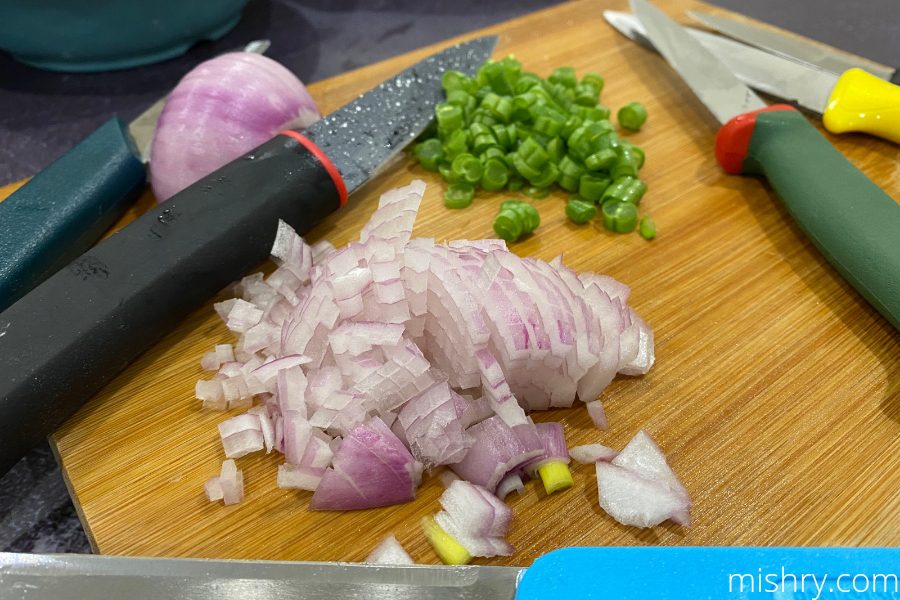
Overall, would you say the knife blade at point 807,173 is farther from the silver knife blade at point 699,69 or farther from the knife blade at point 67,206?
the knife blade at point 67,206

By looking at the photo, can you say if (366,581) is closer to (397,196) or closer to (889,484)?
(397,196)

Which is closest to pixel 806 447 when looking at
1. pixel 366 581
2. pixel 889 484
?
pixel 889 484

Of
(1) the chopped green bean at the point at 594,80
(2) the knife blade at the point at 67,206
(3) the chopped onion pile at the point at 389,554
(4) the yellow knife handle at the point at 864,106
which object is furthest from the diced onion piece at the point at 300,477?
(4) the yellow knife handle at the point at 864,106

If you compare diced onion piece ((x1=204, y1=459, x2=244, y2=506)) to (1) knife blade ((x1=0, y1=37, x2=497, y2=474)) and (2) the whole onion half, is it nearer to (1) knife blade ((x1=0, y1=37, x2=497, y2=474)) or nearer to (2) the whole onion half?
(1) knife blade ((x1=0, y1=37, x2=497, y2=474))

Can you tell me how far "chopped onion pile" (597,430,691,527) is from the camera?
91cm

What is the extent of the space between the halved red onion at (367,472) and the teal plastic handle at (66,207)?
619 mm

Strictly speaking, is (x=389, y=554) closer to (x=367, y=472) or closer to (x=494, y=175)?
(x=367, y=472)

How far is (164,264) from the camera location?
1085mm

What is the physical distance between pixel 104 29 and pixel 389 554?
5.29 feet

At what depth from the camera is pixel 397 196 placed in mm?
1128

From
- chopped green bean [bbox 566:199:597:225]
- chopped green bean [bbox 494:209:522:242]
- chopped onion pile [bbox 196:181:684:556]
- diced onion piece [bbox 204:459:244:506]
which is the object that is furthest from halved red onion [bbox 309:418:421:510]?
chopped green bean [bbox 566:199:597:225]

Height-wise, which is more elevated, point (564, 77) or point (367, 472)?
point (564, 77)

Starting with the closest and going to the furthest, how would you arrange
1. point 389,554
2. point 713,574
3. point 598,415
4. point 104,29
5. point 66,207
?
point 713,574
point 389,554
point 598,415
point 66,207
point 104,29

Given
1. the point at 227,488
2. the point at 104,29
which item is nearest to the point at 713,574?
the point at 227,488
